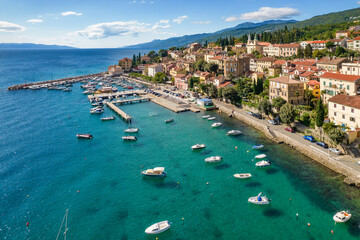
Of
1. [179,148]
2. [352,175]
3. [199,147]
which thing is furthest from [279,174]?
[179,148]

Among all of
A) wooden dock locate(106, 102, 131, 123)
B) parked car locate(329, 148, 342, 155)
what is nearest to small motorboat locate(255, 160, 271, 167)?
parked car locate(329, 148, 342, 155)

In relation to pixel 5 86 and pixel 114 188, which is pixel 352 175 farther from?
pixel 5 86

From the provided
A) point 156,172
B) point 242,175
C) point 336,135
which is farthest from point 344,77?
point 156,172

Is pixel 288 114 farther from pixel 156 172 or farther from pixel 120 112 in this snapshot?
pixel 120 112

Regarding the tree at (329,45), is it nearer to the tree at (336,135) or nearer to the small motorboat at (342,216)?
the tree at (336,135)

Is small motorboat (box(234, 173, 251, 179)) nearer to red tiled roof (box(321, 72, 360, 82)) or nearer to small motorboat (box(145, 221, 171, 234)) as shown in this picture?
small motorboat (box(145, 221, 171, 234))

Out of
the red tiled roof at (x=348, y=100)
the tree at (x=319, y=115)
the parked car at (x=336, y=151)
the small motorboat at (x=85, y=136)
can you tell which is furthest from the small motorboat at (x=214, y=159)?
the small motorboat at (x=85, y=136)
